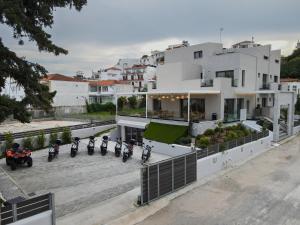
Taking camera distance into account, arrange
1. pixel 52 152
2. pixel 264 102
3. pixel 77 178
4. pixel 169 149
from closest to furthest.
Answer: pixel 77 178 → pixel 52 152 → pixel 169 149 → pixel 264 102

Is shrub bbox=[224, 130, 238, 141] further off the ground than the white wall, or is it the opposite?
the white wall

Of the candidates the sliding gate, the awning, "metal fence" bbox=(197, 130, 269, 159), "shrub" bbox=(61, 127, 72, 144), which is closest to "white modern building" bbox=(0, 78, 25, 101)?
"shrub" bbox=(61, 127, 72, 144)

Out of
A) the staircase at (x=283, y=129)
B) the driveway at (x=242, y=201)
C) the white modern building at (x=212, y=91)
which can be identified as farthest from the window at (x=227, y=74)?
the driveway at (x=242, y=201)

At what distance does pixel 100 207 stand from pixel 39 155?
10.8 metres

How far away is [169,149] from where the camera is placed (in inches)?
702

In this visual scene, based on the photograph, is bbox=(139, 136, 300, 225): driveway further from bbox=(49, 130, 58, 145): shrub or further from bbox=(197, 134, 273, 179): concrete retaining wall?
bbox=(49, 130, 58, 145): shrub

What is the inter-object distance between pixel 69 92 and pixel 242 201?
44.0 meters

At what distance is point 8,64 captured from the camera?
376 inches

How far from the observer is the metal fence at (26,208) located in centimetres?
606

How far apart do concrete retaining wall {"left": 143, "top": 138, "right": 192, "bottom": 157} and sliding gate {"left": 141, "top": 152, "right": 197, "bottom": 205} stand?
540cm

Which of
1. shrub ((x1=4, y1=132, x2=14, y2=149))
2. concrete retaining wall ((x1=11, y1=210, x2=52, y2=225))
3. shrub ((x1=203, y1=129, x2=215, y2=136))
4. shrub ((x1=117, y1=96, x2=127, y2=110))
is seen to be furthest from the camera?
shrub ((x1=117, y1=96, x2=127, y2=110))

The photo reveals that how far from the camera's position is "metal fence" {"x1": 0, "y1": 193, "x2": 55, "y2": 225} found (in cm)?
606

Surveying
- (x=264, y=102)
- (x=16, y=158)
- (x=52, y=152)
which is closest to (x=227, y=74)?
(x=264, y=102)

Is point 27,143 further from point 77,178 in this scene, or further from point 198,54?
point 198,54
